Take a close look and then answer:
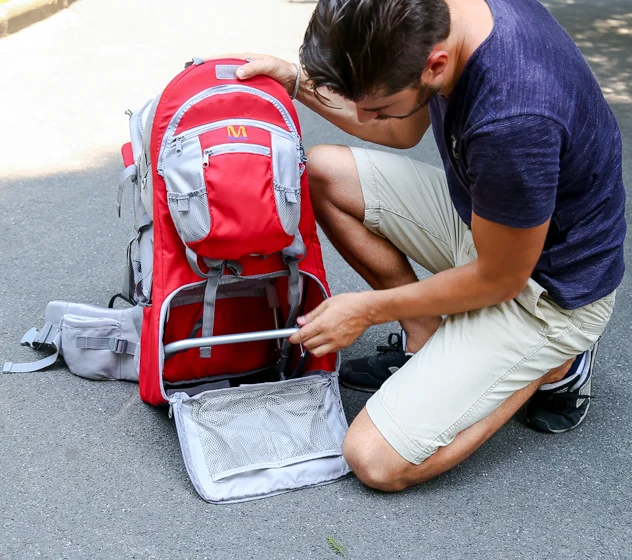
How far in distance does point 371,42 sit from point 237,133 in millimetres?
574

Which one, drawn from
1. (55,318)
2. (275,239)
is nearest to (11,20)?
(55,318)

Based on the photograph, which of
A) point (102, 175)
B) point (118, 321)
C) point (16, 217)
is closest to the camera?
point (118, 321)

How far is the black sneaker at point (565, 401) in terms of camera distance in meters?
2.38

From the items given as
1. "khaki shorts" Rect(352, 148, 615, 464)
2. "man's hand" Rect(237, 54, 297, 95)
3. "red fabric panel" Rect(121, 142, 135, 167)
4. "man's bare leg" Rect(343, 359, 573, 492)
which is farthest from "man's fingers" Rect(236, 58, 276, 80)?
"man's bare leg" Rect(343, 359, 573, 492)

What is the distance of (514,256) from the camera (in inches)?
77.7

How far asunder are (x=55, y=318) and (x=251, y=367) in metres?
0.60

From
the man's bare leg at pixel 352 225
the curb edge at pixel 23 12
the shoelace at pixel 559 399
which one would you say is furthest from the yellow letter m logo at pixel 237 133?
the curb edge at pixel 23 12

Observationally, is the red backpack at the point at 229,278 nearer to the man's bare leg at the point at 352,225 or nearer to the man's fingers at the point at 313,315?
the man's fingers at the point at 313,315

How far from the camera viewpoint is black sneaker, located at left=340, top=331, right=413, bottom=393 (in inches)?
101

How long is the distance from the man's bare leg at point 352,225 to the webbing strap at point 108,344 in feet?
2.17

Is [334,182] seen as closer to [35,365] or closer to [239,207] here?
[239,207]

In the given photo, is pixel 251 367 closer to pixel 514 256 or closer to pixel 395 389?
pixel 395 389

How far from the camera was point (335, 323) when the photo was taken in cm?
219

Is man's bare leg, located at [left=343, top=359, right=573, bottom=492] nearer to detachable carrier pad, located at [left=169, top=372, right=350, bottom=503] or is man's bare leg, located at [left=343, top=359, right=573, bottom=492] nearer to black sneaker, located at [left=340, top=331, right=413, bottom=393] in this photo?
detachable carrier pad, located at [left=169, top=372, right=350, bottom=503]
